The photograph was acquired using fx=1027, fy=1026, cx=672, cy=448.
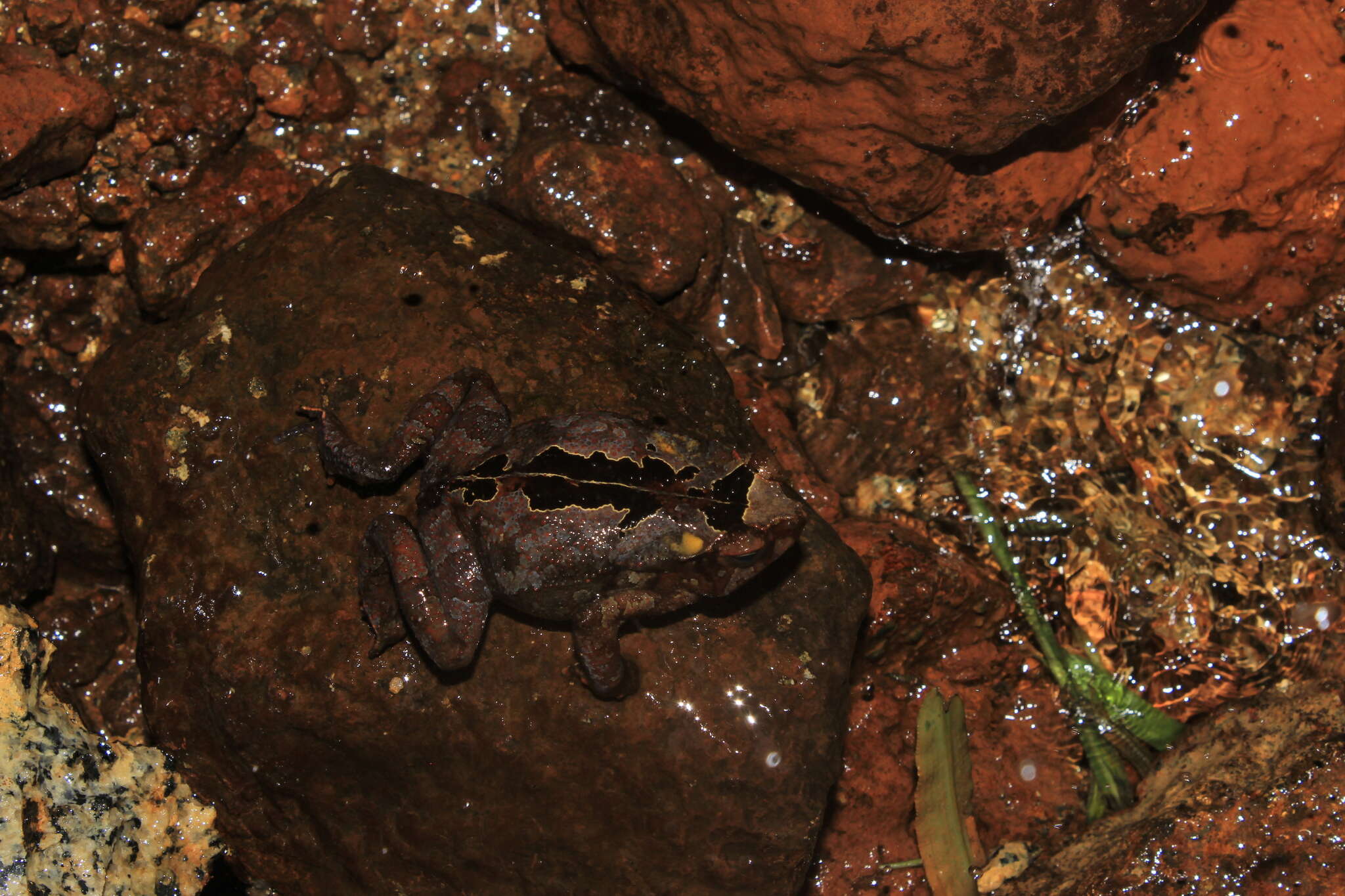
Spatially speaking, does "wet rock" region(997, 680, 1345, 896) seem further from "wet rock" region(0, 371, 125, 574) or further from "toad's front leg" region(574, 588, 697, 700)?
"wet rock" region(0, 371, 125, 574)

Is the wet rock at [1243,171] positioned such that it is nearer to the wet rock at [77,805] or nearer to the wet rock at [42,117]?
the wet rock at [42,117]

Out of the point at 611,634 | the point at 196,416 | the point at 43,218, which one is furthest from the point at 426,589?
the point at 43,218

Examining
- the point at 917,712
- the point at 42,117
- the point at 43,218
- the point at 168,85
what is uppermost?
the point at 168,85

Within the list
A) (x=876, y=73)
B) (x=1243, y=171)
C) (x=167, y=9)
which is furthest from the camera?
(x=167, y=9)

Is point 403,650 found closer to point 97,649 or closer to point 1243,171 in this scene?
point 97,649

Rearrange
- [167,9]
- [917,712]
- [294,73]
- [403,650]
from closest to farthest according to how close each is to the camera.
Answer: [403,650] → [917,712] → [167,9] → [294,73]

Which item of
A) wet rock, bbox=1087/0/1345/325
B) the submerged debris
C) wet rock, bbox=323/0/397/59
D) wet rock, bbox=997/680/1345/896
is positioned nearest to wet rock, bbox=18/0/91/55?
wet rock, bbox=323/0/397/59

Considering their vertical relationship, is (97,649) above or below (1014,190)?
below
